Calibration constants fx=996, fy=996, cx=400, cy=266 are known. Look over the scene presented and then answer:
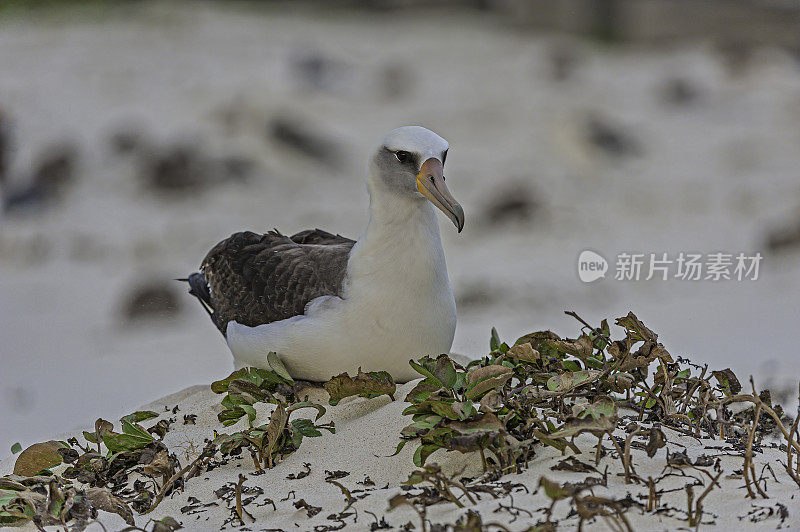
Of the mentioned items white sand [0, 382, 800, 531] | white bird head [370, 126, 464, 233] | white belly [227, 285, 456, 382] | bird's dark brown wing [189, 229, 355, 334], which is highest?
white bird head [370, 126, 464, 233]

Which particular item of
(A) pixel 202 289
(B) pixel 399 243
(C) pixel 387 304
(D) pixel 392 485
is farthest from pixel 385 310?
(A) pixel 202 289

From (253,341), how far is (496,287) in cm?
319

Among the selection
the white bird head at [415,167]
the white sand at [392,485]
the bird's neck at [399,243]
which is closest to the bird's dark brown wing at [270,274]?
the bird's neck at [399,243]

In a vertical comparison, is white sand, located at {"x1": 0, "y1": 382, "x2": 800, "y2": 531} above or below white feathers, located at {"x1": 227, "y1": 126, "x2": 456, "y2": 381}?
below

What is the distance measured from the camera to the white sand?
2154 millimetres

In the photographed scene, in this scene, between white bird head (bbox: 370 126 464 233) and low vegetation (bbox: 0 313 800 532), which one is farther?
white bird head (bbox: 370 126 464 233)

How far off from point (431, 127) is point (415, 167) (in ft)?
25.2

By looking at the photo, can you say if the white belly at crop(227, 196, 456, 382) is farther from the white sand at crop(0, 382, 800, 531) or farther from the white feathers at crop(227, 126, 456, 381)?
the white sand at crop(0, 382, 800, 531)

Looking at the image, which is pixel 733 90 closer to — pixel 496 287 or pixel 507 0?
pixel 507 0

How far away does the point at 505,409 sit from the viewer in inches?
96.9

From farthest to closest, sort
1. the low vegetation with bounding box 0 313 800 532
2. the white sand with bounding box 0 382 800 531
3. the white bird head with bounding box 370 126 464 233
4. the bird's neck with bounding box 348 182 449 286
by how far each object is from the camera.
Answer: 1. the bird's neck with bounding box 348 182 449 286
2. the white bird head with bounding box 370 126 464 233
3. the low vegetation with bounding box 0 313 800 532
4. the white sand with bounding box 0 382 800 531

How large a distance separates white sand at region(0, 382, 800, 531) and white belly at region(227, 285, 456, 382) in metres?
0.21

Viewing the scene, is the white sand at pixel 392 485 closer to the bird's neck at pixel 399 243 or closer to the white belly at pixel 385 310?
the white belly at pixel 385 310

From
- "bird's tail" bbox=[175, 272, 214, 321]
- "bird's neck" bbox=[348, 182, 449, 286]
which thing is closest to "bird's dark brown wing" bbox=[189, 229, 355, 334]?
"bird's tail" bbox=[175, 272, 214, 321]
